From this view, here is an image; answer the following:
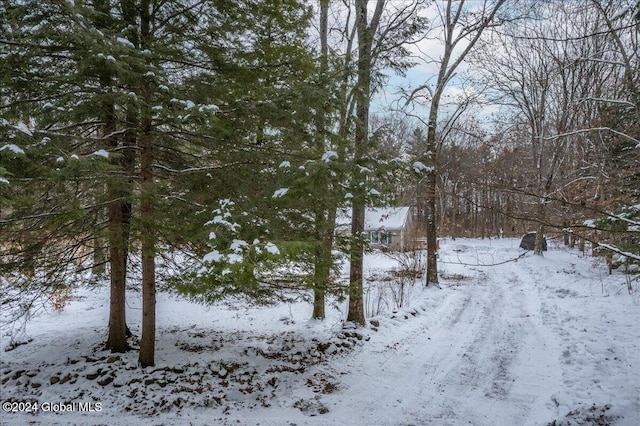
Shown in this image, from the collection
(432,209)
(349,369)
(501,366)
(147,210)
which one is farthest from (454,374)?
(432,209)

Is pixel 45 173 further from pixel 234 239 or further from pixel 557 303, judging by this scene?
pixel 557 303

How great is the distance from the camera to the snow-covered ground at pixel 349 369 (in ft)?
15.1

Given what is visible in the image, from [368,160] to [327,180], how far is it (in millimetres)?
1008

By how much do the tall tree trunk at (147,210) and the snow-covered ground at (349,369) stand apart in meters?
0.49

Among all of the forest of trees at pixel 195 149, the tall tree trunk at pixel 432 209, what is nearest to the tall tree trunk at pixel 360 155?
the forest of trees at pixel 195 149

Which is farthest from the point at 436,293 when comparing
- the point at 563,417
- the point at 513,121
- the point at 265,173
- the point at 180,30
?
the point at 513,121

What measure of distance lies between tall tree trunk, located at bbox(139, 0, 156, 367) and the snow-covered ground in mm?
487

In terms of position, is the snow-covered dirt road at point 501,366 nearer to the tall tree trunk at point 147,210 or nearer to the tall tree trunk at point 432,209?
the tall tree trunk at point 432,209

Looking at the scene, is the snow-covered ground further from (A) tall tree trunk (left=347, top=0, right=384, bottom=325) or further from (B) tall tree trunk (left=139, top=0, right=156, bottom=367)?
(A) tall tree trunk (left=347, top=0, right=384, bottom=325)

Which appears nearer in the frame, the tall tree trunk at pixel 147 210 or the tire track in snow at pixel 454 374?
the tire track in snow at pixel 454 374

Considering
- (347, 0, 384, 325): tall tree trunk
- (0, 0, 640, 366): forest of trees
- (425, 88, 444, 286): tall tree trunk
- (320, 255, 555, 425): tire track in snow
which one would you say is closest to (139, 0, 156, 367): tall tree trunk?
(0, 0, 640, 366): forest of trees

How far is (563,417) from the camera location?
167 inches

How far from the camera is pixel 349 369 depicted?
608 centimetres

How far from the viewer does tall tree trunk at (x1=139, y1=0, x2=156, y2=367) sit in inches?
186
